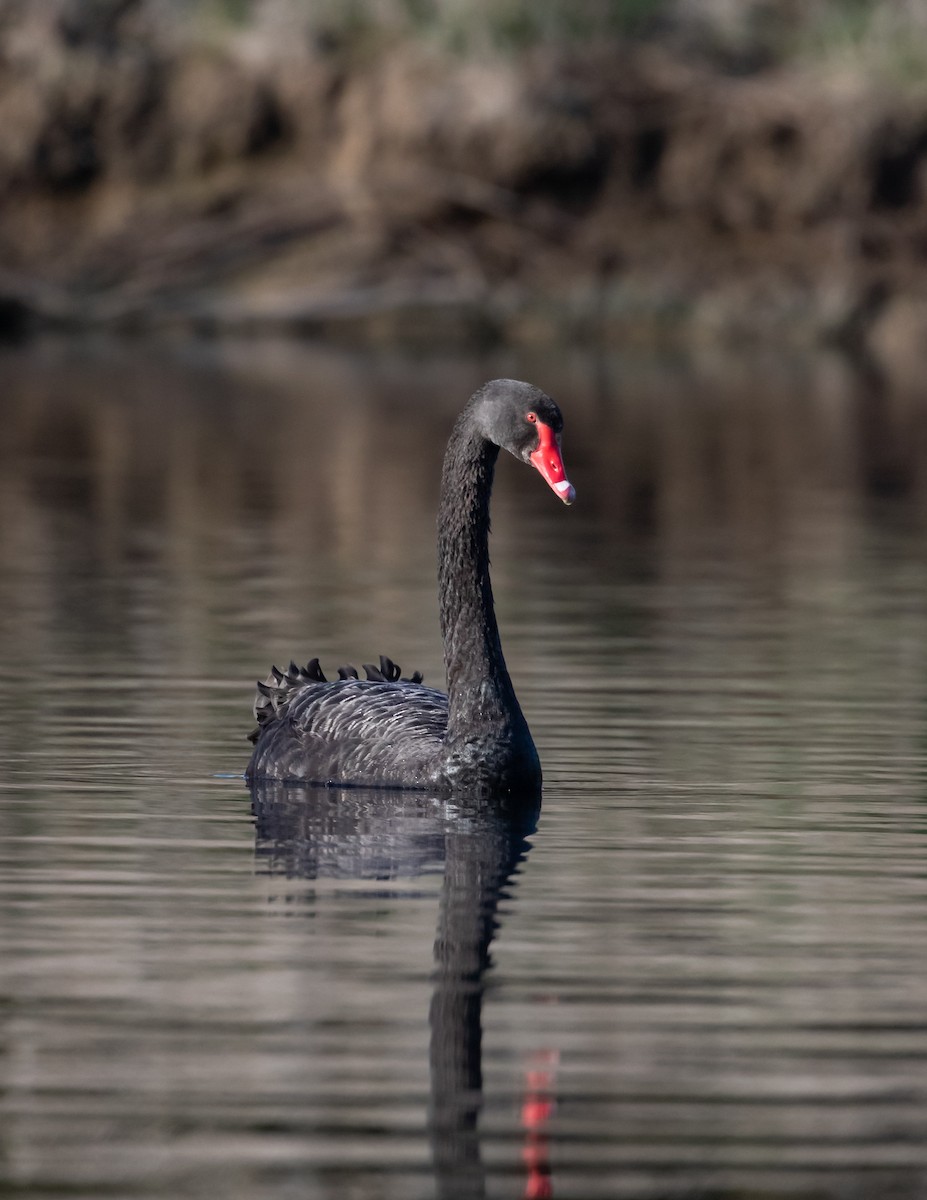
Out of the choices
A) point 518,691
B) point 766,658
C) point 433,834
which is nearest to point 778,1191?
point 433,834

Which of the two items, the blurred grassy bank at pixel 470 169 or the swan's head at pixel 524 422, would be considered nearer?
the swan's head at pixel 524 422

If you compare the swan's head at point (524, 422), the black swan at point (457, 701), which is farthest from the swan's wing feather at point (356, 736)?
the swan's head at point (524, 422)

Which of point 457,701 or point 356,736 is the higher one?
point 457,701

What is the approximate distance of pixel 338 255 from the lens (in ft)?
129

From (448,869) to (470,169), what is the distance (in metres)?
32.2

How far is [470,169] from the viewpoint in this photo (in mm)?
40031

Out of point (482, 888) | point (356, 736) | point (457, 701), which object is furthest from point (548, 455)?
point (482, 888)

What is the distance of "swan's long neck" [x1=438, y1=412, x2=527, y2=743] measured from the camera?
965 cm

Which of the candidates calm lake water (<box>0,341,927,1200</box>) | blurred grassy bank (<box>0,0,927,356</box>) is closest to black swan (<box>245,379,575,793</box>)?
calm lake water (<box>0,341,927,1200</box>)

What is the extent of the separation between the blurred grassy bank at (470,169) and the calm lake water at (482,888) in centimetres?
2041

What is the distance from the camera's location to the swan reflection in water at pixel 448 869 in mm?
5770

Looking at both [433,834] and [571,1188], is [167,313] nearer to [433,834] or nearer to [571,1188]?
[433,834]

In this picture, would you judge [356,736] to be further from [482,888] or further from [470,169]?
[470,169]

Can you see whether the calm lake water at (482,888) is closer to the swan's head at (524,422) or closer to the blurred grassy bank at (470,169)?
the swan's head at (524,422)
